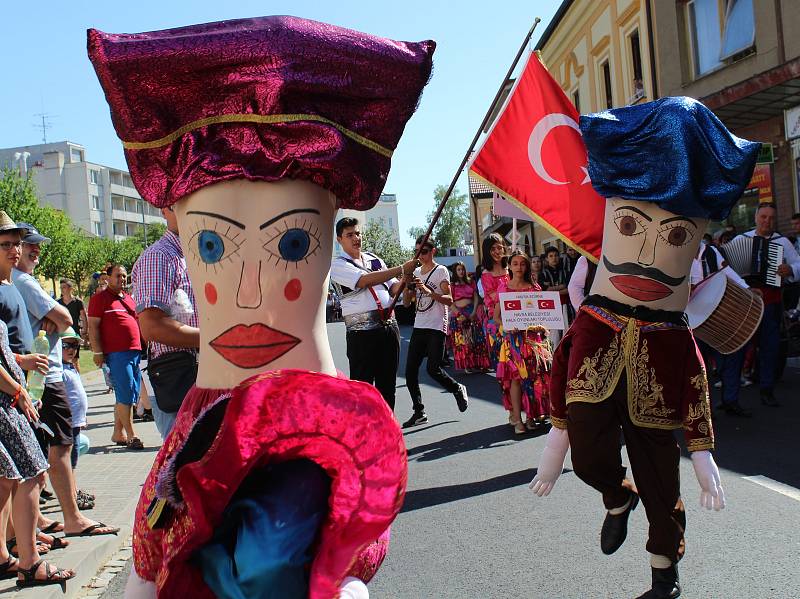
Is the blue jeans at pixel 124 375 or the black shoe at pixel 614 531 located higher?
the blue jeans at pixel 124 375

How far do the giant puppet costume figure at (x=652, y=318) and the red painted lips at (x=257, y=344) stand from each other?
1695 millimetres

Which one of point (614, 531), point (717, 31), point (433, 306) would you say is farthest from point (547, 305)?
point (717, 31)

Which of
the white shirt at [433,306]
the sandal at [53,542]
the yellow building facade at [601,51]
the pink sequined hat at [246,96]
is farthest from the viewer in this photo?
the yellow building facade at [601,51]

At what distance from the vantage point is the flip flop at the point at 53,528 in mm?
5104

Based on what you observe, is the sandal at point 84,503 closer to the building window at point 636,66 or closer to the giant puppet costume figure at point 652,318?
the giant puppet costume figure at point 652,318

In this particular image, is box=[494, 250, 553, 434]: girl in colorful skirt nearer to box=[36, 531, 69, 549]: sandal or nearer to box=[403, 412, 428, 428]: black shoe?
box=[403, 412, 428, 428]: black shoe

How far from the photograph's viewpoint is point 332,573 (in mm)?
1834

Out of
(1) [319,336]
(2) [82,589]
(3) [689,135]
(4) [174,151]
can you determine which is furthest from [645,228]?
(2) [82,589]

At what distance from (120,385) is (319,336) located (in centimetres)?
638

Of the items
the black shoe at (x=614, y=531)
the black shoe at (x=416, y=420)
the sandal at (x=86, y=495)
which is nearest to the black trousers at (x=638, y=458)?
the black shoe at (x=614, y=531)

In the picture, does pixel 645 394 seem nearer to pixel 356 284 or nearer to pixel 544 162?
pixel 544 162

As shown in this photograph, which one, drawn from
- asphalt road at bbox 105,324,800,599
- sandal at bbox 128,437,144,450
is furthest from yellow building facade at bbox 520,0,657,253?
asphalt road at bbox 105,324,800,599

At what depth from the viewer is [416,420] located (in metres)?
8.45

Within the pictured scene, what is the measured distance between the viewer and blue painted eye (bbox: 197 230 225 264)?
2.22m
